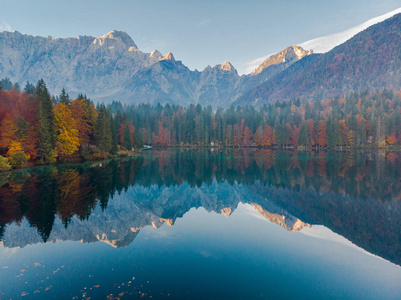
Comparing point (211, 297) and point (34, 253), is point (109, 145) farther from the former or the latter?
point (211, 297)

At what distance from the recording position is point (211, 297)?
10.6 m

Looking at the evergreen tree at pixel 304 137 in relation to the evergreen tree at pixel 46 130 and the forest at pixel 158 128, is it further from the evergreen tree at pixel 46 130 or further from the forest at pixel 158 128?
the evergreen tree at pixel 46 130

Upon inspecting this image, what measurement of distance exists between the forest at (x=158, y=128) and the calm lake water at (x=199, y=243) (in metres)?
26.9

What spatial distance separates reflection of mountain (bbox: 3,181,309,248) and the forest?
117 feet

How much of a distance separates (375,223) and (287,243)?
9.42 metres

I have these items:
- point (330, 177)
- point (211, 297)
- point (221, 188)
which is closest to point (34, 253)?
point (211, 297)

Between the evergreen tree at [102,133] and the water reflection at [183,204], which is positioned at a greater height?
the evergreen tree at [102,133]

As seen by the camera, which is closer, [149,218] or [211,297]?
[211,297]

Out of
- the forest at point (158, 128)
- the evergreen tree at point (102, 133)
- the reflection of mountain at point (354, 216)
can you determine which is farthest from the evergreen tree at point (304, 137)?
the reflection of mountain at point (354, 216)

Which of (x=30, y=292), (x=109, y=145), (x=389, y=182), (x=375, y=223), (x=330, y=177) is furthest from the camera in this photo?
(x=109, y=145)

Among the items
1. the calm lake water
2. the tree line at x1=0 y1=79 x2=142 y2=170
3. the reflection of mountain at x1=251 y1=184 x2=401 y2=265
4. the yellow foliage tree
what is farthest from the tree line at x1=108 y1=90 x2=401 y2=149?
the reflection of mountain at x1=251 y1=184 x2=401 y2=265

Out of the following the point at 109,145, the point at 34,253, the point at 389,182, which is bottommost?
the point at 389,182

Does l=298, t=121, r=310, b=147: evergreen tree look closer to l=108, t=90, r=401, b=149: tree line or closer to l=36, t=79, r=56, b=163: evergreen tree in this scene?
l=108, t=90, r=401, b=149: tree line

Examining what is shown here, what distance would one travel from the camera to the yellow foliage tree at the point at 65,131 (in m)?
60.4
